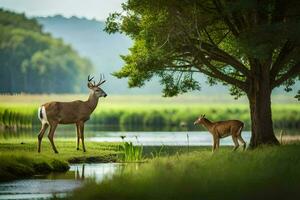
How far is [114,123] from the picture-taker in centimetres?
7894

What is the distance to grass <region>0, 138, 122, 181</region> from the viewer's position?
23688 mm

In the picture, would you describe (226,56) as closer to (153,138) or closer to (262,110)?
(262,110)

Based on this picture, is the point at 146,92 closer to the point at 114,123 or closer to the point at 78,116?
the point at 114,123

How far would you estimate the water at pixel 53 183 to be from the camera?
62.9ft

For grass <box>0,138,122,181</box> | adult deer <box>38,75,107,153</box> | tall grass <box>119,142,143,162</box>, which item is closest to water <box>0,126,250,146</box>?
grass <box>0,138,122,181</box>

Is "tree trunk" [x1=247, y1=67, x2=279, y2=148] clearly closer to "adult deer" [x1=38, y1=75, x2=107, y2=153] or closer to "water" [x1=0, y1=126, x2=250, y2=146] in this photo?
"adult deer" [x1=38, y1=75, x2=107, y2=153]

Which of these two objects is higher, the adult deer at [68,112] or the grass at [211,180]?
the adult deer at [68,112]

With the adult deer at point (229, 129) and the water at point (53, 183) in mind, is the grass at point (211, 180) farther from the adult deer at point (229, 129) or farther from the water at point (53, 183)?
the adult deer at point (229, 129)

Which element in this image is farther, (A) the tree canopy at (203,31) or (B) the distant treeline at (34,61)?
(B) the distant treeline at (34,61)

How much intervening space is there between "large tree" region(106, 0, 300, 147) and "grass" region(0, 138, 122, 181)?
10.4 feet

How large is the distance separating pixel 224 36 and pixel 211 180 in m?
9.93

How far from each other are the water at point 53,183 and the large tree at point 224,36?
374 centimetres

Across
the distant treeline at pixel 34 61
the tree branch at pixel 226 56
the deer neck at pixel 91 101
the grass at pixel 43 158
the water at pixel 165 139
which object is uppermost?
the distant treeline at pixel 34 61

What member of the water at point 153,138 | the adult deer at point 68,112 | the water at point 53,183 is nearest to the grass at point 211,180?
the water at point 53,183
